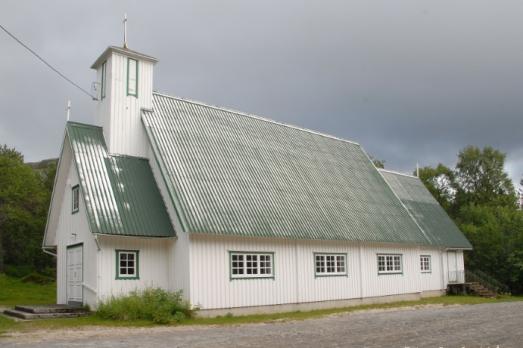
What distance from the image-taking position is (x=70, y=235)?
21734 mm

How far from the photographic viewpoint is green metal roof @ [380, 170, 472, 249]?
32281 millimetres

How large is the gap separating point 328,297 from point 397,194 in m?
11.7

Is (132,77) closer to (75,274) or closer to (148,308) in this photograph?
(75,274)

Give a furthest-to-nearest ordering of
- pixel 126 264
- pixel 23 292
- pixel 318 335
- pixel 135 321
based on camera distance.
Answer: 1. pixel 23 292
2. pixel 126 264
3. pixel 135 321
4. pixel 318 335

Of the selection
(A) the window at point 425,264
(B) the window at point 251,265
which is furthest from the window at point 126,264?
(A) the window at point 425,264

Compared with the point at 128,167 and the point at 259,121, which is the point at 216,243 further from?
the point at 259,121

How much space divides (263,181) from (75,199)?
7327 mm

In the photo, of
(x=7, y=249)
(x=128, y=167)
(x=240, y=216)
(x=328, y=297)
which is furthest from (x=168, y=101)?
(x=7, y=249)

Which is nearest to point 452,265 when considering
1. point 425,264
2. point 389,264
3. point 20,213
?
point 425,264

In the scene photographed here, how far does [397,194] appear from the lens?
33.3 metres

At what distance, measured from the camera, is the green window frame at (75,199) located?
2106 centimetres

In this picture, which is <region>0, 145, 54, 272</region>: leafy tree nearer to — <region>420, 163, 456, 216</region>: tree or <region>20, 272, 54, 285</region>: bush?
<region>20, 272, 54, 285</region>: bush

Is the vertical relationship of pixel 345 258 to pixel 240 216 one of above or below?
below

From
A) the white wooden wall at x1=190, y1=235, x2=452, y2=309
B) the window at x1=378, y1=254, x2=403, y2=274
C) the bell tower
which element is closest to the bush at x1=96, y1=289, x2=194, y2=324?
the white wooden wall at x1=190, y1=235, x2=452, y2=309
